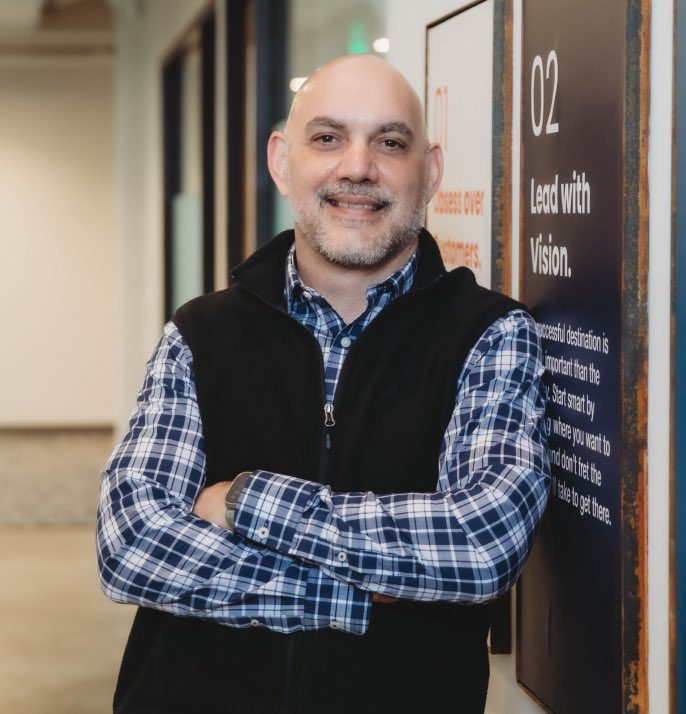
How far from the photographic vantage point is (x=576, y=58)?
1549 millimetres

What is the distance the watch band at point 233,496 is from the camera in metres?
1.55

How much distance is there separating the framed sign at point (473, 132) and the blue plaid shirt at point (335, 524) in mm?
309

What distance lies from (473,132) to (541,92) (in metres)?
0.33

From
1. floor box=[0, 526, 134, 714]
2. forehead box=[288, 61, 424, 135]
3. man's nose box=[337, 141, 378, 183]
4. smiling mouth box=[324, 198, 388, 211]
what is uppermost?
forehead box=[288, 61, 424, 135]

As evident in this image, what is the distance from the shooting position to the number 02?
1632mm

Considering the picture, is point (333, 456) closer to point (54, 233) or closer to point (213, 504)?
point (213, 504)

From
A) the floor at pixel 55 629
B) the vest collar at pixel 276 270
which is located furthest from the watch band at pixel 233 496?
the floor at pixel 55 629

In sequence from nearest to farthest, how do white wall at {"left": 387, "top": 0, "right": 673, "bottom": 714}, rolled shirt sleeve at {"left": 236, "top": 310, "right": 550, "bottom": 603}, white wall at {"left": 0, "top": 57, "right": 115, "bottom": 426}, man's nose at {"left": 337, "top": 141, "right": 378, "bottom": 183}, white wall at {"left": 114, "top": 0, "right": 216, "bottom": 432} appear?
white wall at {"left": 387, "top": 0, "right": 673, "bottom": 714} < rolled shirt sleeve at {"left": 236, "top": 310, "right": 550, "bottom": 603} < man's nose at {"left": 337, "top": 141, "right": 378, "bottom": 183} < white wall at {"left": 114, "top": 0, "right": 216, "bottom": 432} < white wall at {"left": 0, "top": 57, "right": 115, "bottom": 426}

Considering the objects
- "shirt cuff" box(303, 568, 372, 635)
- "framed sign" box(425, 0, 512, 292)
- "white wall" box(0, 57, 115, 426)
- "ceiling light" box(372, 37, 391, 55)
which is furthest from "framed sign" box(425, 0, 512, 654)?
"white wall" box(0, 57, 115, 426)

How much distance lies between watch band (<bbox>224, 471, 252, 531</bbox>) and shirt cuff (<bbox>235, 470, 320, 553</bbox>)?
0.01 m

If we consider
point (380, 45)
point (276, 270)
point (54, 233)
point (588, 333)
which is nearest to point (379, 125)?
point (276, 270)

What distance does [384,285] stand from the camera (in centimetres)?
174

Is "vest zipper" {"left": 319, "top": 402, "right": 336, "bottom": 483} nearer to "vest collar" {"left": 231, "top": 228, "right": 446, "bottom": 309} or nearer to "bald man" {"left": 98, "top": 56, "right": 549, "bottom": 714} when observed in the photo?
"bald man" {"left": 98, "top": 56, "right": 549, "bottom": 714}

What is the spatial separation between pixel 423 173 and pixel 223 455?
0.54 m
